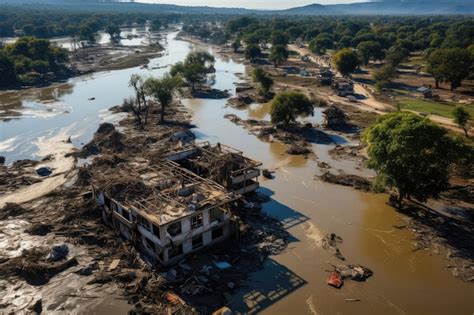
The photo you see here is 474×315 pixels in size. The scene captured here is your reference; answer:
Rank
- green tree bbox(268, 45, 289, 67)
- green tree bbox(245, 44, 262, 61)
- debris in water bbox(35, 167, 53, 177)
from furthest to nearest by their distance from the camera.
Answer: green tree bbox(245, 44, 262, 61) < green tree bbox(268, 45, 289, 67) < debris in water bbox(35, 167, 53, 177)

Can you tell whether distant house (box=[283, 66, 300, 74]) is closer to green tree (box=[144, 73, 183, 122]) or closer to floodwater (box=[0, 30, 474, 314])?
floodwater (box=[0, 30, 474, 314])

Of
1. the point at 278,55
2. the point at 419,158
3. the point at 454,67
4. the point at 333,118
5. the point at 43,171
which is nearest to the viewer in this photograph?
the point at 419,158

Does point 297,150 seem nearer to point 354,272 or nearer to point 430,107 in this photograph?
point 354,272

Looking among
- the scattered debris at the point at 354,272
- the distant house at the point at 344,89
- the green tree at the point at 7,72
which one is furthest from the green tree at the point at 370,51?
the scattered debris at the point at 354,272

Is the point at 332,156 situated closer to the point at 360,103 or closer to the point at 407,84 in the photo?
the point at 360,103

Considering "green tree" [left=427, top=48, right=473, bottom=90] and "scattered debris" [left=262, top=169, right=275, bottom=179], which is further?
"green tree" [left=427, top=48, right=473, bottom=90]

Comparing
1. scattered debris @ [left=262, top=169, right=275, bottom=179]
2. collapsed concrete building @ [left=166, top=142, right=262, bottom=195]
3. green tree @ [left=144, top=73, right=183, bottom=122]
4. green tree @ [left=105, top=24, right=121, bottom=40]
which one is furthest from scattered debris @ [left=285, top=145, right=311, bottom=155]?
green tree @ [left=105, top=24, right=121, bottom=40]

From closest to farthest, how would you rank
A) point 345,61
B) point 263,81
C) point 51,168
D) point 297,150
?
point 51,168
point 297,150
point 263,81
point 345,61

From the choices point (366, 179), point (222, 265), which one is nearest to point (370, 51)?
point (366, 179)
